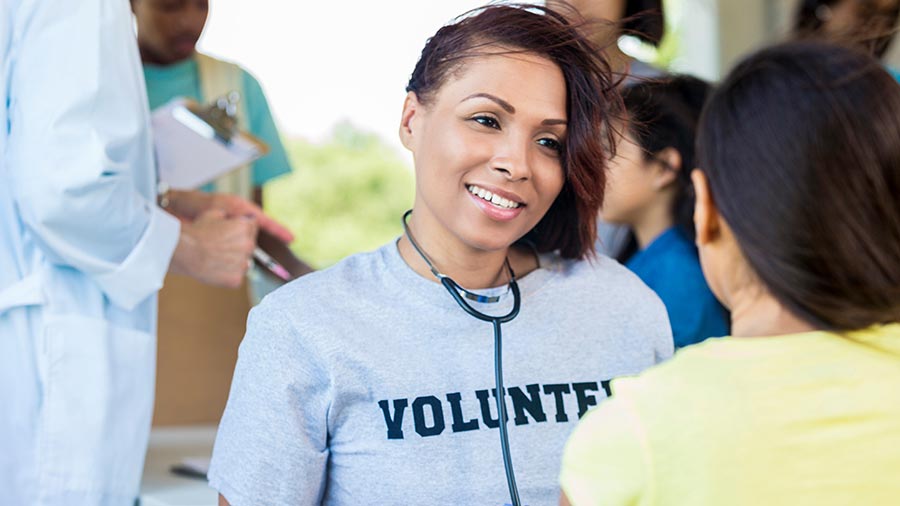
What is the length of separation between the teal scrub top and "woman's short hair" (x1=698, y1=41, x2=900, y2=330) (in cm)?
163

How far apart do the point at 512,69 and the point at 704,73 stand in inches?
129

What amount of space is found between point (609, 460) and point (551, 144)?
0.63m

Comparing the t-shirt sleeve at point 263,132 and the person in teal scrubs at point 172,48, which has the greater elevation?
the person in teal scrubs at point 172,48

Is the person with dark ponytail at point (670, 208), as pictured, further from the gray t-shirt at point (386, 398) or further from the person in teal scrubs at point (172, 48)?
the person in teal scrubs at point (172, 48)

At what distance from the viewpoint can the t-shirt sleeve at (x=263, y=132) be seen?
8.06 feet

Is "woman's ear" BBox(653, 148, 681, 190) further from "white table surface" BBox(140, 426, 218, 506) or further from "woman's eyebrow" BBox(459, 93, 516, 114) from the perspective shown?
"white table surface" BBox(140, 426, 218, 506)

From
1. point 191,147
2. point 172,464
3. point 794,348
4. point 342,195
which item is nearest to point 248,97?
point 191,147

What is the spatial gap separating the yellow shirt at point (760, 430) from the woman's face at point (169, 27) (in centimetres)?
166

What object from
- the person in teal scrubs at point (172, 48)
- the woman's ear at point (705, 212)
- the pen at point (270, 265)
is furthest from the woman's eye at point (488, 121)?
the person in teal scrubs at point (172, 48)

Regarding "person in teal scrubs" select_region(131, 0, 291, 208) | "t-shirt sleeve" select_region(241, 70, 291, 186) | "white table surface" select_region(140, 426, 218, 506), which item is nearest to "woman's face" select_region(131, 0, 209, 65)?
"person in teal scrubs" select_region(131, 0, 291, 208)

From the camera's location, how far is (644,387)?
90 cm

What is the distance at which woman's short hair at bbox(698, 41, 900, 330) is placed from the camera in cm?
85

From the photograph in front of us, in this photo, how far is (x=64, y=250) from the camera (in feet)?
4.97

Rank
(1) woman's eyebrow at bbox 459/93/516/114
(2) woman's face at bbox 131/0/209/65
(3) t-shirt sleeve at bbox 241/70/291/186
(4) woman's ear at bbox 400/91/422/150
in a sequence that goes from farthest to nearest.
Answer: (3) t-shirt sleeve at bbox 241/70/291/186 < (2) woman's face at bbox 131/0/209/65 < (4) woman's ear at bbox 400/91/422/150 < (1) woman's eyebrow at bbox 459/93/516/114
